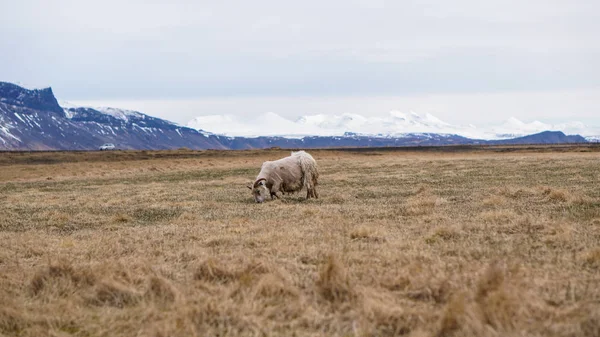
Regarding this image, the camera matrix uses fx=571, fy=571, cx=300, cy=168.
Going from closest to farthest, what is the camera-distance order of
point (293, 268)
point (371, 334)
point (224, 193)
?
1. point (371, 334)
2. point (293, 268)
3. point (224, 193)

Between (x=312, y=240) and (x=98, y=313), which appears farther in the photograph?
(x=312, y=240)

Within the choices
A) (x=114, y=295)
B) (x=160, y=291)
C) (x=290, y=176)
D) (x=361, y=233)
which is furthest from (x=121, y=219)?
(x=160, y=291)

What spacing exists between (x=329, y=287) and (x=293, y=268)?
1.78 metres

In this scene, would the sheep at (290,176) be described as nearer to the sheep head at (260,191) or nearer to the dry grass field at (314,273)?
the sheep head at (260,191)

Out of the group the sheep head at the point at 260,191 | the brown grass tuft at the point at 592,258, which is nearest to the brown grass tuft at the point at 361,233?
the brown grass tuft at the point at 592,258

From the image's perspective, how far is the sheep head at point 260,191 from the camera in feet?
74.7

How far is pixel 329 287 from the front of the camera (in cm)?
823

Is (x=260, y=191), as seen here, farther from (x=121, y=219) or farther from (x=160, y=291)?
(x=160, y=291)

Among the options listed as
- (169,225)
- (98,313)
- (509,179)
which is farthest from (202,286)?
(509,179)

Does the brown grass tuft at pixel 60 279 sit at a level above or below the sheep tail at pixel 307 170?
below

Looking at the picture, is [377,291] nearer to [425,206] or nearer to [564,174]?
[425,206]

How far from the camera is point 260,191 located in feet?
75.2

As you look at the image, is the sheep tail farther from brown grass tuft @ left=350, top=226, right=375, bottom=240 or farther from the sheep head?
brown grass tuft @ left=350, top=226, right=375, bottom=240

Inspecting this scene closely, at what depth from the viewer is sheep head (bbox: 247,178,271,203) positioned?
74.7ft
